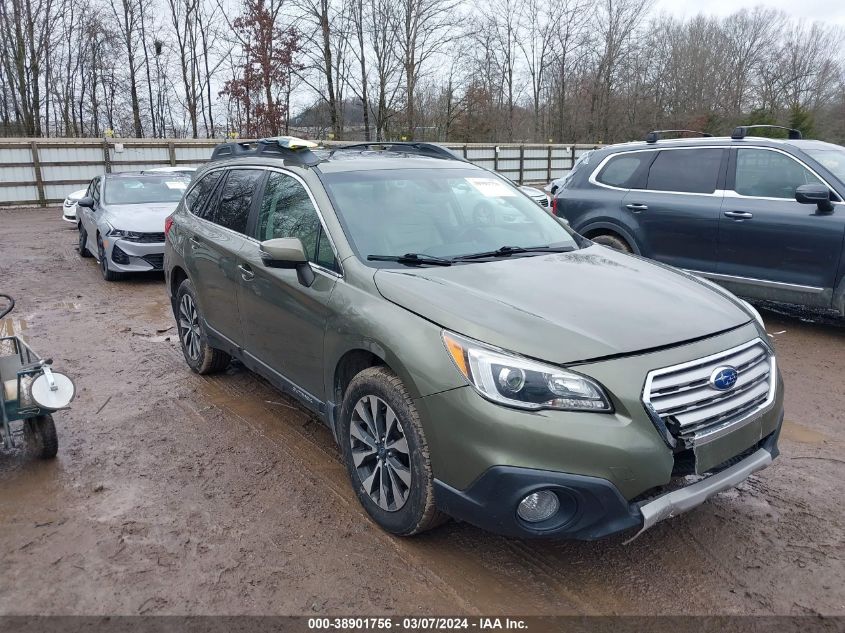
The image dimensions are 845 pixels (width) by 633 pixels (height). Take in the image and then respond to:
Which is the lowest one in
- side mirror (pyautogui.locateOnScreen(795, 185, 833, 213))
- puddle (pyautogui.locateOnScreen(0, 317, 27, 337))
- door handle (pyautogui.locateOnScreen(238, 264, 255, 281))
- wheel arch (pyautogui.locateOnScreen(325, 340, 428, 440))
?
puddle (pyautogui.locateOnScreen(0, 317, 27, 337))

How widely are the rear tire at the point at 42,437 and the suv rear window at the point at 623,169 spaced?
6241 mm

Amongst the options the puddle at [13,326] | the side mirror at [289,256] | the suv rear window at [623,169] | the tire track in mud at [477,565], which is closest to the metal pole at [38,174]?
the puddle at [13,326]

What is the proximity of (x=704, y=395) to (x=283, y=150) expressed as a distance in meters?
2.93

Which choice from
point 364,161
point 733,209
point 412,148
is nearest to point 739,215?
point 733,209

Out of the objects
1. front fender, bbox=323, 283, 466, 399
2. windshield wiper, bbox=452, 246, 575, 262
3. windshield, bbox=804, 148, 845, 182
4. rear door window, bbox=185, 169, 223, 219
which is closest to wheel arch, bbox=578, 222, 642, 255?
windshield, bbox=804, 148, 845, 182

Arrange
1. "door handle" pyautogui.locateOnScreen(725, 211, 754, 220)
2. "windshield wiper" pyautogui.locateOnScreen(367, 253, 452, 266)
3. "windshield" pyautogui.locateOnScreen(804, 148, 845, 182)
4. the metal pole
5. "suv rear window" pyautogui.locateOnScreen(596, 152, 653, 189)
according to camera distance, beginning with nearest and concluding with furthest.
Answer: "windshield wiper" pyautogui.locateOnScreen(367, 253, 452, 266) → "windshield" pyautogui.locateOnScreen(804, 148, 845, 182) → "door handle" pyautogui.locateOnScreen(725, 211, 754, 220) → "suv rear window" pyautogui.locateOnScreen(596, 152, 653, 189) → the metal pole

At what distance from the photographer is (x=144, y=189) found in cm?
1053

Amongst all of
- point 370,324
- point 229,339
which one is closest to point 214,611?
point 370,324

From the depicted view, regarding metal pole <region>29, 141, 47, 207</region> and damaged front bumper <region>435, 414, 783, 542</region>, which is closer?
damaged front bumper <region>435, 414, 783, 542</region>

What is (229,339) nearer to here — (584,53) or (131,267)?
(131,267)

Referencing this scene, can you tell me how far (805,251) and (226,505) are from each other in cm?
548

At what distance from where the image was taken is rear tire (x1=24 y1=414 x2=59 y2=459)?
3762 mm

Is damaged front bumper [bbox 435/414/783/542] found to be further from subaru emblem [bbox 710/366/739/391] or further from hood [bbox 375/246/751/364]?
hood [bbox 375/246/751/364]

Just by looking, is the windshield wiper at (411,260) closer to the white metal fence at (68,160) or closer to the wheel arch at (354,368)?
the wheel arch at (354,368)
